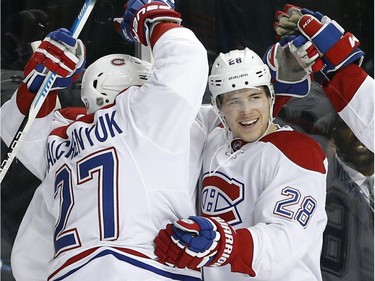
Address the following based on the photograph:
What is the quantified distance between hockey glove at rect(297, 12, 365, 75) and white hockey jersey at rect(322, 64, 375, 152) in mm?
49

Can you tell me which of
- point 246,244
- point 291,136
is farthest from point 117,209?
point 291,136

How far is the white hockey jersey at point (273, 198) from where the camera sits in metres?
2.14

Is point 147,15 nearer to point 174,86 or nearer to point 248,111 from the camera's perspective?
point 174,86

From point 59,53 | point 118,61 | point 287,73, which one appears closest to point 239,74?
point 287,73

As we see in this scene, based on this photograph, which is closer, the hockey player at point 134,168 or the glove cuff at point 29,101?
the hockey player at point 134,168

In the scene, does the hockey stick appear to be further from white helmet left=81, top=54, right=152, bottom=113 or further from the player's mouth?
the player's mouth

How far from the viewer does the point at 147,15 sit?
2.22 m

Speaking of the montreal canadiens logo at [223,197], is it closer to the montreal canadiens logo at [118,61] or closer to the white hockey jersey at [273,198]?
the white hockey jersey at [273,198]

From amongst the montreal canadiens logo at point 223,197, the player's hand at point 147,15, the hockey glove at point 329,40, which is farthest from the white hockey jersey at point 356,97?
the player's hand at point 147,15

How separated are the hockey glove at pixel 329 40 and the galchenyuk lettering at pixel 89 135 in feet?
1.76

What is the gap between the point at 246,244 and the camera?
209 centimetres

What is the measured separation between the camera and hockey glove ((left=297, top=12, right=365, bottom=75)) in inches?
90.0

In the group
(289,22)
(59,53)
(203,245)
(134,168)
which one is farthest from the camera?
(289,22)

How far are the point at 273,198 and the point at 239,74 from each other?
33cm
